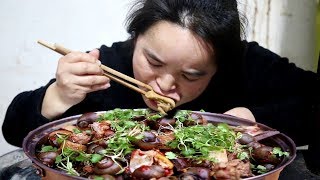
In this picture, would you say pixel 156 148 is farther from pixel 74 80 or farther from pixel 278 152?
pixel 74 80

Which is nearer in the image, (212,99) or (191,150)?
(191,150)

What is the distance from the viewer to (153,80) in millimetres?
1497

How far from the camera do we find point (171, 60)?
1.43 m

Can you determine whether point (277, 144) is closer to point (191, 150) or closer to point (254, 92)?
point (191, 150)

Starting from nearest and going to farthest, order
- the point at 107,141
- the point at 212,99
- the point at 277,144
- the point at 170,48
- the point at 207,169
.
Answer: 1. the point at 207,169
2. the point at 107,141
3. the point at 277,144
4. the point at 170,48
5. the point at 212,99

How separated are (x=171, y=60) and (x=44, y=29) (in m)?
1.44

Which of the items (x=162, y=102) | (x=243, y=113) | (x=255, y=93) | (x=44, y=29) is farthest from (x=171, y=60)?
(x=44, y=29)

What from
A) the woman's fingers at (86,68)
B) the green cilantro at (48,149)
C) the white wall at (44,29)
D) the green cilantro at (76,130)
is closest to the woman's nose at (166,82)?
the woman's fingers at (86,68)

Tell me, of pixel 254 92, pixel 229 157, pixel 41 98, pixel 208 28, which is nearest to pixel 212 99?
pixel 254 92

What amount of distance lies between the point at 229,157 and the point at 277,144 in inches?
8.0

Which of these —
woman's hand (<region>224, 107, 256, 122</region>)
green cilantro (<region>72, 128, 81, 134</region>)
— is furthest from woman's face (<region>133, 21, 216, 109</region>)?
green cilantro (<region>72, 128, 81, 134</region>)

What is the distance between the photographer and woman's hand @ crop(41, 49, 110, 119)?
4.21ft

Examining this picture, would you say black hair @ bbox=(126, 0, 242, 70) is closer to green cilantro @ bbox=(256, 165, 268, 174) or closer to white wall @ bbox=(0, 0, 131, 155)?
green cilantro @ bbox=(256, 165, 268, 174)

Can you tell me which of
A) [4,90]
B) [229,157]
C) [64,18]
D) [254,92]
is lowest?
[4,90]
